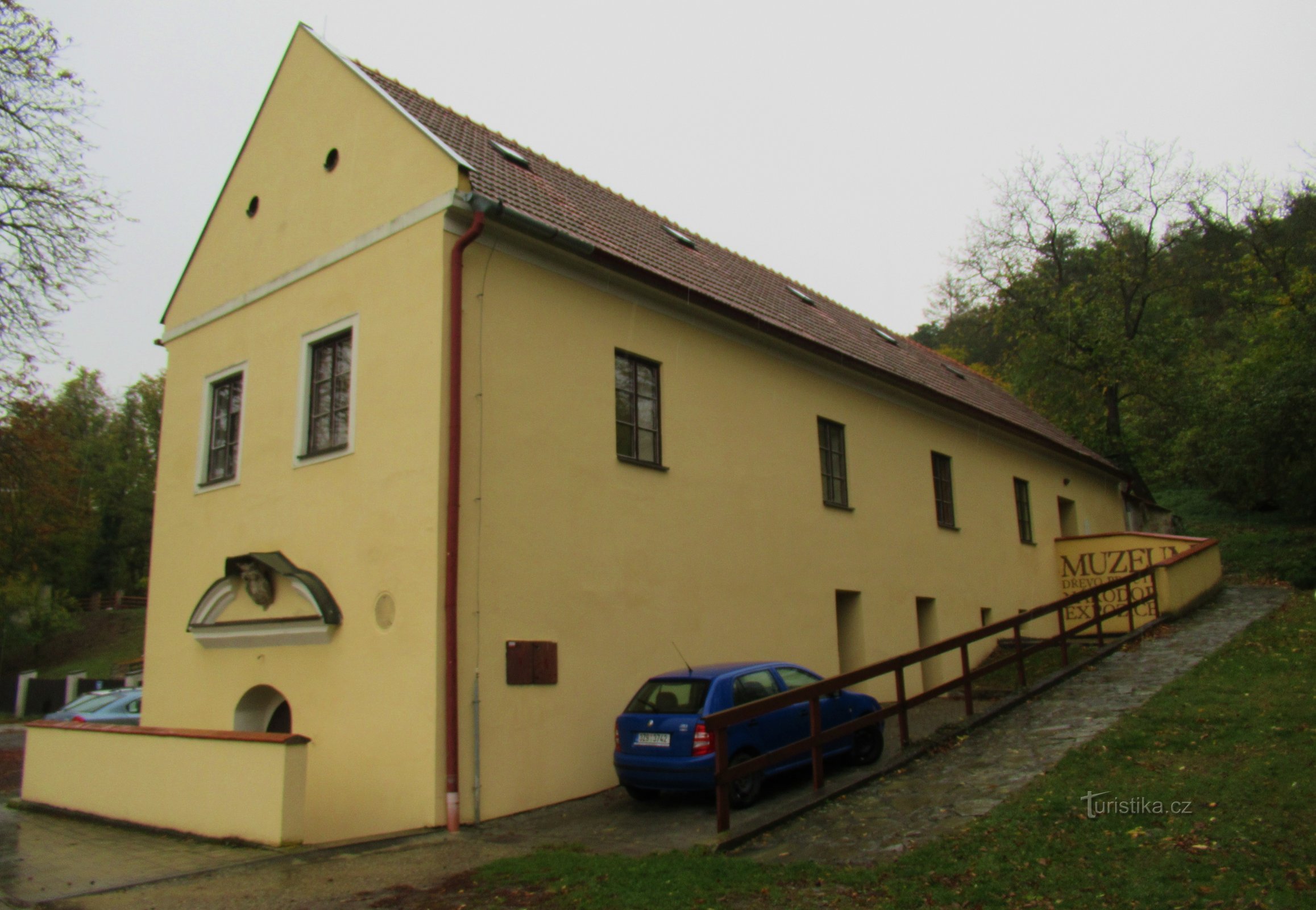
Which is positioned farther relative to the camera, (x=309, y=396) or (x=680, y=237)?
(x=680, y=237)

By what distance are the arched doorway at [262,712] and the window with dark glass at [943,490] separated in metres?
12.7

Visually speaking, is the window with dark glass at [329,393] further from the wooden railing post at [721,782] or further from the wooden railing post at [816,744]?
the wooden railing post at [816,744]

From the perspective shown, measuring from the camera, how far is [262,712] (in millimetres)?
12438

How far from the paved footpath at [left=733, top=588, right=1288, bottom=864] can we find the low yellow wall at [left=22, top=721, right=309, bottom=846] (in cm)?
426

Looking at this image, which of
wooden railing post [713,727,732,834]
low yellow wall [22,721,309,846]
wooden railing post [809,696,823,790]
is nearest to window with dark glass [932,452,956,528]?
wooden railing post [809,696,823,790]

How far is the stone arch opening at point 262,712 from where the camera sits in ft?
39.9

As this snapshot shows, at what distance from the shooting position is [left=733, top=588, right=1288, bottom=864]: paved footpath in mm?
7691

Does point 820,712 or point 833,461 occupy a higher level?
point 833,461

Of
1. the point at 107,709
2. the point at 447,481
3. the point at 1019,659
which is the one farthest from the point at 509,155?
the point at 107,709

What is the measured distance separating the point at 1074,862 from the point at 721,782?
2826 mm

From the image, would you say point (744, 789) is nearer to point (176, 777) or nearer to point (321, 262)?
point (176, 777)

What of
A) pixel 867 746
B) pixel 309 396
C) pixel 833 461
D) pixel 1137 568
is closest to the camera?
pixel 867 746

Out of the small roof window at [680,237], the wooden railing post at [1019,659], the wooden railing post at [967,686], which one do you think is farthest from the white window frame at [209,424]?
the wooden railing post at [1019,659]

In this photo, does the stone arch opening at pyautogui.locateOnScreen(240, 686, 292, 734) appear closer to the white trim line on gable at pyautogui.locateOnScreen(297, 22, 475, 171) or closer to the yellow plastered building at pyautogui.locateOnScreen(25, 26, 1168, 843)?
the yellow plastered building at pyautogui.locateOnScreen(25, 26, 1168, 843)
